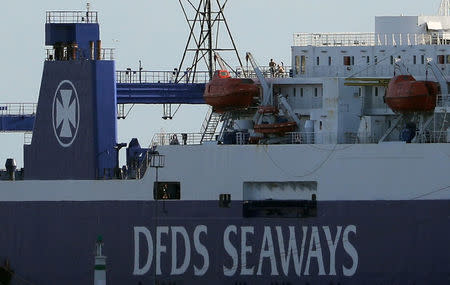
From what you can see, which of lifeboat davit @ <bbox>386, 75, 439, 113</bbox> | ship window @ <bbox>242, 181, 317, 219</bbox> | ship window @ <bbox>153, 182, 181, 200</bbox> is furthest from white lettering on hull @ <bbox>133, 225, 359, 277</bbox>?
lifeboat davit @ <bbox>386, 75, 439, 113</bbox>

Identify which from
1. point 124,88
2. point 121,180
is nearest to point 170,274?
point 121,180

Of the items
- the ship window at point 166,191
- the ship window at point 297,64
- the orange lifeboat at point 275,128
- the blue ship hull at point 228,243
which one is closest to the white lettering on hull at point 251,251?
the blue ship hull at point 228,243

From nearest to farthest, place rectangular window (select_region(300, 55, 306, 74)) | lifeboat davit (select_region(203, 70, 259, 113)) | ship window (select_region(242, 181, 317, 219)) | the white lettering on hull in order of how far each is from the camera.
Answer: the white lettering on hull
ship window (select_region(242, 181, 317, 219))
lifeboat davit (select_region(203, 70, 259, 113))
rectangular window (select_region(300, 55, 306, 74))

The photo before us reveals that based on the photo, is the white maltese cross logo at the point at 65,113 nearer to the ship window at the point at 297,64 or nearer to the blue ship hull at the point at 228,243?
the blue ship hull at the point at 228,243

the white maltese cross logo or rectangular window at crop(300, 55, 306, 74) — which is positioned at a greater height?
rectangular window at crop(300, 55, 306, 74)

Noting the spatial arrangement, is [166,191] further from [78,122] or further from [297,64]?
[297,64]

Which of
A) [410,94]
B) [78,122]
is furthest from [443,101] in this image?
[78,122]

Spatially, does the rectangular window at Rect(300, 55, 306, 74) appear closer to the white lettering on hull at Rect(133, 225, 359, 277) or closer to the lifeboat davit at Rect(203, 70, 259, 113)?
the lifeboat davit at Rect(203, 70, 259, 113)

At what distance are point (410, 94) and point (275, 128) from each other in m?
4.58

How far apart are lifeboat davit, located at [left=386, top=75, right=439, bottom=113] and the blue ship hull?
2919 mm

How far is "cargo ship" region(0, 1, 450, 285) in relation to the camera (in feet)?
207

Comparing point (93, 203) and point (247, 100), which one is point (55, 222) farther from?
point (247, 100)

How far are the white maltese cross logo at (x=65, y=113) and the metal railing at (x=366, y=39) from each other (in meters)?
7.05

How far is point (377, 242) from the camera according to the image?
63219 mm
